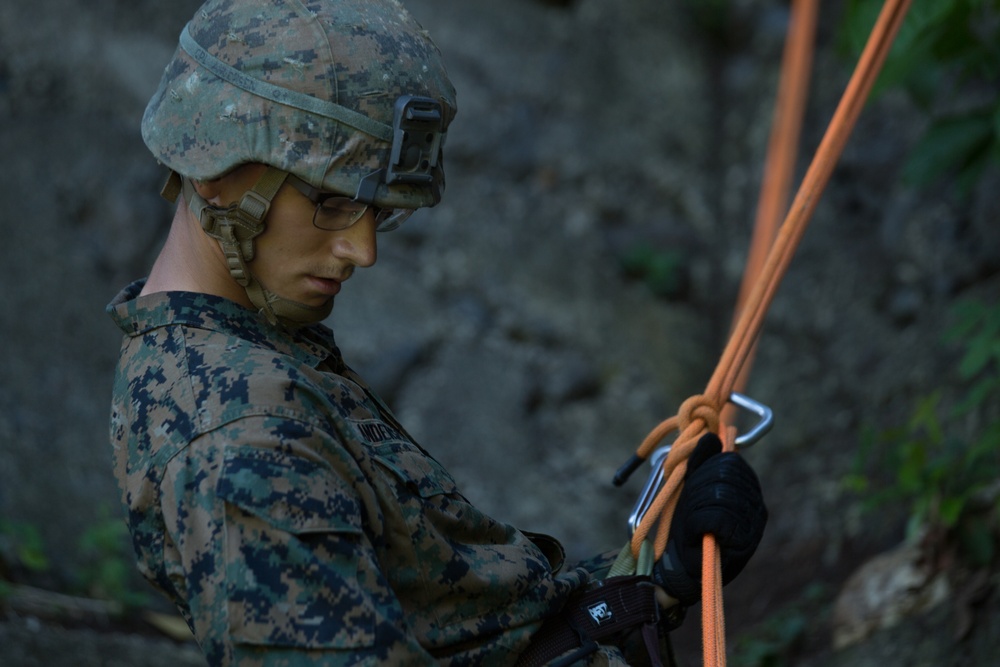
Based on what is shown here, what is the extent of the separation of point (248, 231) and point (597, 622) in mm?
971

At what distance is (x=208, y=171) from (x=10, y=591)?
2154 mm

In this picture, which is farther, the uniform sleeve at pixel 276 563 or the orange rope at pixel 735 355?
the orange rope at pixel 735 355

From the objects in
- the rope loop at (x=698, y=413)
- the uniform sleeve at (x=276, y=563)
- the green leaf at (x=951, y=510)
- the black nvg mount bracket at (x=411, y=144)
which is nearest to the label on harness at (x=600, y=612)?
the rope loop at (x=698, y=413)

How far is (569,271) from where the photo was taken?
18.6 ft

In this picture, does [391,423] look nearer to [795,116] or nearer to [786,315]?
[795,116]

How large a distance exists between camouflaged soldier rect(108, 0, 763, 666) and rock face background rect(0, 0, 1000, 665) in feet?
6.53

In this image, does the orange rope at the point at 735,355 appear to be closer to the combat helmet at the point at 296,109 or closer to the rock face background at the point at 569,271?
the combat helmet at the point at 296,109

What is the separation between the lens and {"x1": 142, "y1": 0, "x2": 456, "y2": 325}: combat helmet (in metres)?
1.67

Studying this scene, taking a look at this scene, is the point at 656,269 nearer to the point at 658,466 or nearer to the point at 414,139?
the point at 658,466

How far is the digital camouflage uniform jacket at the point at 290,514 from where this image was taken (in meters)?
1.45

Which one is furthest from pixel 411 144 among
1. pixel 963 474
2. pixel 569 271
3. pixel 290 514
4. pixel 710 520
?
pixel 569 271

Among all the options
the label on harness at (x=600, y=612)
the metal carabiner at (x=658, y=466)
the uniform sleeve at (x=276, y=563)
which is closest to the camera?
the uniform sleeve at (x=276, y=563)

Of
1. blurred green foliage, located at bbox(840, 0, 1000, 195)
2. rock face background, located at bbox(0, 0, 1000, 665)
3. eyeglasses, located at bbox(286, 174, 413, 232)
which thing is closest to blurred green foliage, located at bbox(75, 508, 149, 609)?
rock face background, located at bbox(0, 0, 1000, 665)

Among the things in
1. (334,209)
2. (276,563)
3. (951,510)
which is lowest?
(276,563)
